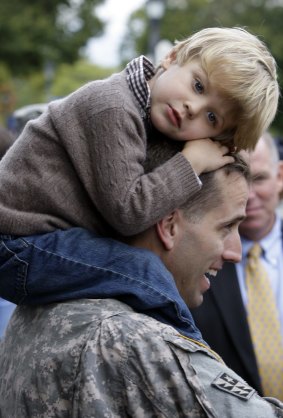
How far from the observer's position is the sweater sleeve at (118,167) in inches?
91.2

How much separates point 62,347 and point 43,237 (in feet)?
1.03

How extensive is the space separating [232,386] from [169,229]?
1.86 feet

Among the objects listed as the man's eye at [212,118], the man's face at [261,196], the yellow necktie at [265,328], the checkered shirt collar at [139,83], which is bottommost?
the yellow necktie at [265,328]

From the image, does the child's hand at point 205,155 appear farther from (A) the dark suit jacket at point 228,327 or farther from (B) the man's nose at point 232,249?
(A) the dark suit jacket at point 228,327

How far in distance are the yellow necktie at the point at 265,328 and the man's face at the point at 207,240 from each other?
1.92 m

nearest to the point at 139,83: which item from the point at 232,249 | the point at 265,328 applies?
the point at 232,249

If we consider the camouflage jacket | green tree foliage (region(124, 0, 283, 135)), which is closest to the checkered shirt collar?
the camouflage jacket

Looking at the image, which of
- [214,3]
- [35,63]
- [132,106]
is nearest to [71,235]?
[132,106]

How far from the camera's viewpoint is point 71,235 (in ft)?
7.49

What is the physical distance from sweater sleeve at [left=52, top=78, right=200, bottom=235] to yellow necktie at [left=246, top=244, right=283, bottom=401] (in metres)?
2.26

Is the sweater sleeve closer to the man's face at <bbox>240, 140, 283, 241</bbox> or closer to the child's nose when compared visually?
the child's nose

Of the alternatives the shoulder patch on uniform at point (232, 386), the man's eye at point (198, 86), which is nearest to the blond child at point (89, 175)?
the man's eye at point (198, 86)

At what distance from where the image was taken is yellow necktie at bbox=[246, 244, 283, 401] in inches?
174

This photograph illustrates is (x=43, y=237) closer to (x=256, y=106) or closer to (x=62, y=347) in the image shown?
(x=62, y=347)
